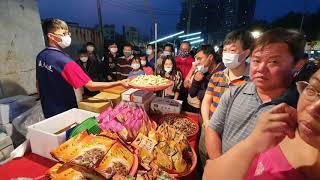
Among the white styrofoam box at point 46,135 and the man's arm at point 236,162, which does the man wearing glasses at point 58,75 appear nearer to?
the white styrofoam box at point 46,135

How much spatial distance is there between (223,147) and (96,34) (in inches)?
470

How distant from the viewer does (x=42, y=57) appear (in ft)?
7.72

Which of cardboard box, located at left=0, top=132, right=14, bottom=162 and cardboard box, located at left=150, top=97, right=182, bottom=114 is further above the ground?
cardboard box, located at left=150, top=97, right=182, bottom=114

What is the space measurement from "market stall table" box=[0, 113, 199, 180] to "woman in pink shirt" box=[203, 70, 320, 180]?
758 mm

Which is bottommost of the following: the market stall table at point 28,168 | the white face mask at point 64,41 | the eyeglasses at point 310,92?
the market stall table at point 28,168

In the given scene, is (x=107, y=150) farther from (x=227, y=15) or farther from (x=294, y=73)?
(x=227, y=15)

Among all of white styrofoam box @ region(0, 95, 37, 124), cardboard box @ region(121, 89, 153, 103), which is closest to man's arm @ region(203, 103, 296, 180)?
cardboard box @ region(121, 89, 153, 103)

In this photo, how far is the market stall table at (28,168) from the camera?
4.86 feet

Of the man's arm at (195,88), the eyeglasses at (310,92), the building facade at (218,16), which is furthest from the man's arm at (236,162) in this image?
the building facade at (218,16)

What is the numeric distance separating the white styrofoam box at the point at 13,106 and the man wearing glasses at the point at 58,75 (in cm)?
117

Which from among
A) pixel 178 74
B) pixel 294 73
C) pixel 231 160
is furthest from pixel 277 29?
pixel 178 74

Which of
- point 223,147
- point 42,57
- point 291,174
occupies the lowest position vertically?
point 223,147

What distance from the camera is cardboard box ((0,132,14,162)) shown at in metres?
3.02

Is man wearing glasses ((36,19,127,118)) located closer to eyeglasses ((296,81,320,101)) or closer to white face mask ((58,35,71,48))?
white face mask ((58,35,71,48))
